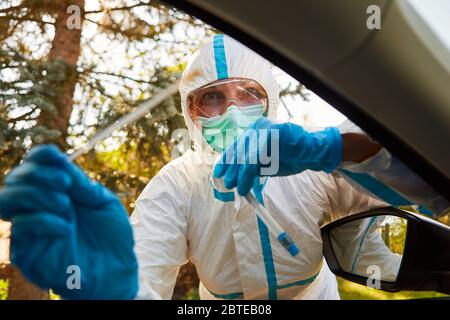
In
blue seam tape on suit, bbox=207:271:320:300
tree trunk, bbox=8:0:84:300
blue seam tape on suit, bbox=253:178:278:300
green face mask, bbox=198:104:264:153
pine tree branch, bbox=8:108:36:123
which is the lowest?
blue seam tape on suit, bbox=207:271:320:300

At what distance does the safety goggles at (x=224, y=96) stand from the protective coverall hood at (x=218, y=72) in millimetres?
21

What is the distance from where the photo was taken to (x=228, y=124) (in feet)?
5.99

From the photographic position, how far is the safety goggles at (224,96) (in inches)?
76.2

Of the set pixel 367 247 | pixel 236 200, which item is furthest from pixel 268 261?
pixel 367 247

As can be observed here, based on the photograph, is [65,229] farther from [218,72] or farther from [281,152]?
[218,72]

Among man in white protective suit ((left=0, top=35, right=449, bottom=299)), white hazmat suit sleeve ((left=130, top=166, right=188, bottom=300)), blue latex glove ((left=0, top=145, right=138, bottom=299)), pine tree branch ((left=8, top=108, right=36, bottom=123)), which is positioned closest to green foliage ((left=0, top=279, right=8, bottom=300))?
pine tree branch ((left=8, top=108, right=36, bottom=123))

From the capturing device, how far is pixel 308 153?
1.43 meters

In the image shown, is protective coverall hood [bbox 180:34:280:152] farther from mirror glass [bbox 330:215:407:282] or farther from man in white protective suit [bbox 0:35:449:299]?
mirror glass [bbox 330:215:407:282]

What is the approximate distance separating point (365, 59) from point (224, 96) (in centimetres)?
102

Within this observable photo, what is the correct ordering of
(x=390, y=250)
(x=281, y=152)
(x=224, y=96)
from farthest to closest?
1. (x=224, y=96)
2. (x=390, y=250)
3. (x=281, y=152)

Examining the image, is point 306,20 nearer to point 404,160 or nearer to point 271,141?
point 404,160

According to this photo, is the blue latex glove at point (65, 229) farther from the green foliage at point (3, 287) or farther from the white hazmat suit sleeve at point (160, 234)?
the green foliage at point (3, 287)

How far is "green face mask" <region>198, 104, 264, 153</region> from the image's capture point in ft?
5.90
